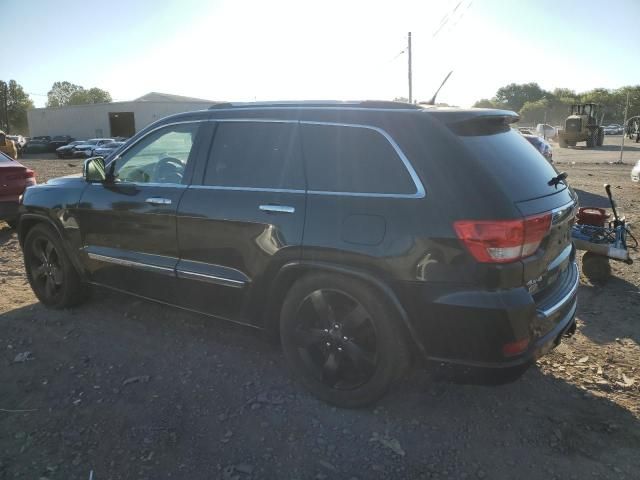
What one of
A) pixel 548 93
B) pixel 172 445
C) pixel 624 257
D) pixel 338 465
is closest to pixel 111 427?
pixel 172 445

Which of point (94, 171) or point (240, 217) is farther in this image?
point (94, 171)

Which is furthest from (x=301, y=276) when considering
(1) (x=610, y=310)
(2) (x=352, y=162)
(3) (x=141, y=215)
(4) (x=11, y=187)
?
(4) (x=11, y=187)

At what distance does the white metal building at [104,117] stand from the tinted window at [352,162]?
48.8 metres

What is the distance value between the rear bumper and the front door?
74.5 inches

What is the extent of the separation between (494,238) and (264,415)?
1.69m

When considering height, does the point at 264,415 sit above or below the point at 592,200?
below

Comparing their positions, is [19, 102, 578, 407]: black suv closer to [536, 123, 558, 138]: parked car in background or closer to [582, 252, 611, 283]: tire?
[582, 252, 611, 283]: tire

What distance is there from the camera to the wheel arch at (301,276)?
272 cm

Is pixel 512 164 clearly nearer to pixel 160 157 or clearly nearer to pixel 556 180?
pixel 556 180

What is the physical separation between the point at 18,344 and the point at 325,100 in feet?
10.1

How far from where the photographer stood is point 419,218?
8.63ft

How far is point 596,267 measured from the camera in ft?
17.5

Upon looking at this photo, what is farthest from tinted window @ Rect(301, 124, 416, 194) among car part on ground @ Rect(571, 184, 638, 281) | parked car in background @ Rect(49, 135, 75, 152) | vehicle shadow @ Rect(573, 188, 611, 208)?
parked car in background @ Rect(49, 135, 75, 152)

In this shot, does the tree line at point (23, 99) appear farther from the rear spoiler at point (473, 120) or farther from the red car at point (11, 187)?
the rear spoiler at point (473, 120)
